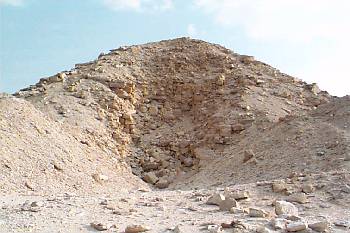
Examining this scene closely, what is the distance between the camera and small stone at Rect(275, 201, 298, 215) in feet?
22.8

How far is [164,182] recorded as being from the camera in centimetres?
1363

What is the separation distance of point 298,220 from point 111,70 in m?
13.1

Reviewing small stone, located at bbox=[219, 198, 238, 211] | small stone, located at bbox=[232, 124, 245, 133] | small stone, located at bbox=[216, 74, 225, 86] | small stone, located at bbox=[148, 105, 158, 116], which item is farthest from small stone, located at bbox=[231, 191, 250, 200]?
small stone, located at bbox=[216, 74, 225, 86]

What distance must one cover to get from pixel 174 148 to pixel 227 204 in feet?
28.4

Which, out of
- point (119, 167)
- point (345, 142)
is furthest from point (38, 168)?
point (345, 142)

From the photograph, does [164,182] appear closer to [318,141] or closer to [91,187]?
[91,187]

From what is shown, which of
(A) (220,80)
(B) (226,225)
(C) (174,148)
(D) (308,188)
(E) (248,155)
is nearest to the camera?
(B) (226,225)

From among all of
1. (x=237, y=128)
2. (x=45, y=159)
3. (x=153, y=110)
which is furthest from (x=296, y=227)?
(x=153, y=110)

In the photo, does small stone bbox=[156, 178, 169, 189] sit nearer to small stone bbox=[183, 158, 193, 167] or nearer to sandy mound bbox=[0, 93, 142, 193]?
sandy mound bbox=[0, 93, 142, 193]

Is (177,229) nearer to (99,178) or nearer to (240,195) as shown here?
(240,195)

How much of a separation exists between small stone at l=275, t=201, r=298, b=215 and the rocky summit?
0.10 feet

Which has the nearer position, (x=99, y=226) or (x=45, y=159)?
(x=99, y=226)

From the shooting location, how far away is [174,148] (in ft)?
51.8

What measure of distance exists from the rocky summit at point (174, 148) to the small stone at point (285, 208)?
31mm
